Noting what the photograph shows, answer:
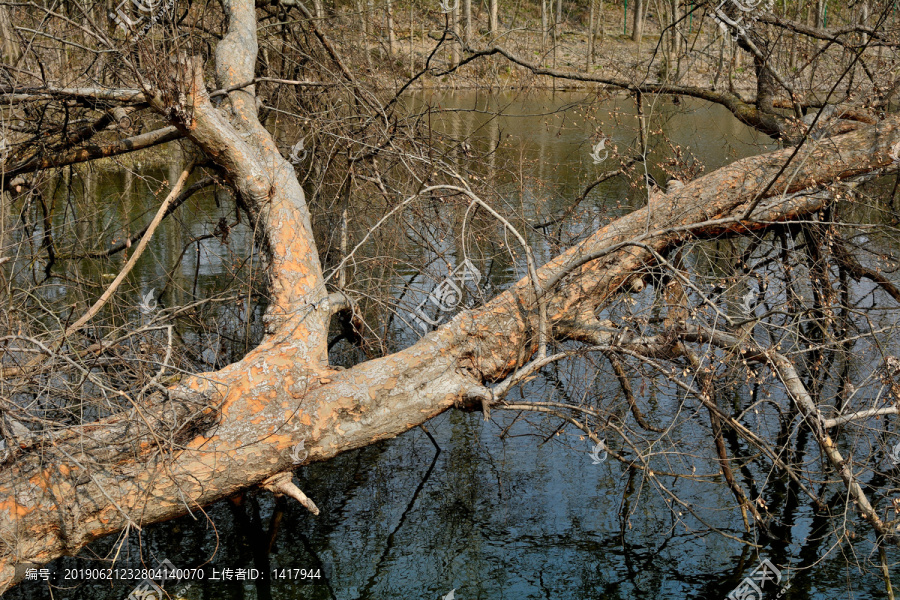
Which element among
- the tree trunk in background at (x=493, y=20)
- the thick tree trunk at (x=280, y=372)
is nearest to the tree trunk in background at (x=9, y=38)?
the thick tree trunk at (x=280, y=372)

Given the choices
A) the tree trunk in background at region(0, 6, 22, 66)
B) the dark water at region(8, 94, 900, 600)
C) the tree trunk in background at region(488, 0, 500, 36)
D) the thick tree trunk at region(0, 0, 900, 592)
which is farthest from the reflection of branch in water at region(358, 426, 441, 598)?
the tree trunk in background at region(0, 6, 22, 66)

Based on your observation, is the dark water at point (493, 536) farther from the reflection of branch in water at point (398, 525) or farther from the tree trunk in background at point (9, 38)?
the tree trunk in background at point (9, 38)

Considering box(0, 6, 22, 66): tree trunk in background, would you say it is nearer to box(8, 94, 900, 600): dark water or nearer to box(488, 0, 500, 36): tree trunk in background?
box(8, 94, 900, 600): dark water

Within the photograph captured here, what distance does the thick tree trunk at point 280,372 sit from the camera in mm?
3439

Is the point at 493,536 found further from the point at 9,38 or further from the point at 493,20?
the point at 9,38

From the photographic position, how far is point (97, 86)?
4.52 metres

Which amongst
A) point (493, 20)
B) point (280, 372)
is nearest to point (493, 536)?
point (280, 372)

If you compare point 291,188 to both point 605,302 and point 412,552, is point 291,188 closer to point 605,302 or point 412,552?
point 605,302

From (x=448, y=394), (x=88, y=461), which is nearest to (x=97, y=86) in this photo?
(x=88, y=461)

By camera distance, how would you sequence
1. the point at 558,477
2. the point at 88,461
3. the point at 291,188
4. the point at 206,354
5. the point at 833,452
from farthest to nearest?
the point at 206,354, the point at 558,477, the point at 291,188, the point at 833,452, the point at 88,461

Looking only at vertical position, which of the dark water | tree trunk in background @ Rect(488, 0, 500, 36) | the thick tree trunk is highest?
tree trunk in background @ Rect(488, 0, 500, 36)

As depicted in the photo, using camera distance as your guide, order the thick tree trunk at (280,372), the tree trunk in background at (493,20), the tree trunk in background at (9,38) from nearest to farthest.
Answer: the thick tree trunk at (280,372), the tree trunk in background at (9,38), the tree trunk in background at (493,20)

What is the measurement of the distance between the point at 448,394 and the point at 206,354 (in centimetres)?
337

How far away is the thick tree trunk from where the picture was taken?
3.44m
